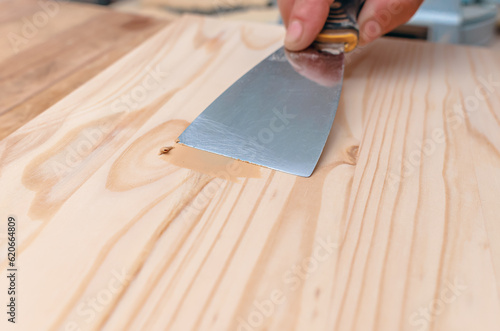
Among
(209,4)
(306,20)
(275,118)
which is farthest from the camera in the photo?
(209,4)

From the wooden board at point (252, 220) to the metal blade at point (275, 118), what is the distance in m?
0.02

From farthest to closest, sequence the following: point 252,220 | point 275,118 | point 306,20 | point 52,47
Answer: point 52,47 → point 306,20 → point 275,118 → point 252,220

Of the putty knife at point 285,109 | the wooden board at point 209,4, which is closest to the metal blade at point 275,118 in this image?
the putty knife at point 285,109

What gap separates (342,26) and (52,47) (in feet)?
1.80

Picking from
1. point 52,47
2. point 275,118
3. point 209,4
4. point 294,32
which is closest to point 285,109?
point 275,118

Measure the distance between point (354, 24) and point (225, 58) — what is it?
0.23 m

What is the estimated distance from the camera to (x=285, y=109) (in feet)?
1.92

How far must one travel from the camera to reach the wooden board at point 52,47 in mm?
688

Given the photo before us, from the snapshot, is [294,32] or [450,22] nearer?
[294,32]

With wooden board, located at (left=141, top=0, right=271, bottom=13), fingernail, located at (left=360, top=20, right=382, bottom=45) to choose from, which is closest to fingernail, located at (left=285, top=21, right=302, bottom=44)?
fingernail, located at (left=360, top=20, right=382, bottom=45)

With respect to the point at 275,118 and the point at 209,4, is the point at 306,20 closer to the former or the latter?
the point at 275,118

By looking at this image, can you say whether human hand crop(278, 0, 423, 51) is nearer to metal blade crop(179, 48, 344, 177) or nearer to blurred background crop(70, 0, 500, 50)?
metal blade crop(179, 48, 344, 177)

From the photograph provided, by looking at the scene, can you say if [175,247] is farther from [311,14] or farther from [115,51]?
[115,51]

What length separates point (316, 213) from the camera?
1.55ft
